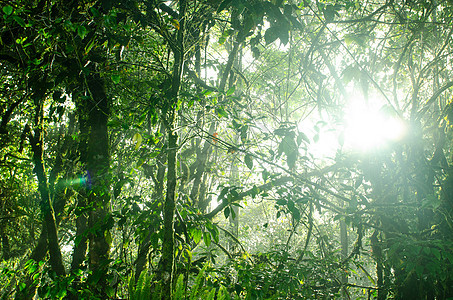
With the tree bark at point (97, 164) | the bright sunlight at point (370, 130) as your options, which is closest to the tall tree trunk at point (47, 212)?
the tree bark at point (97, 164)

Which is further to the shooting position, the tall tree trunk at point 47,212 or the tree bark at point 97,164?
the tall tree trunk at point 47,212

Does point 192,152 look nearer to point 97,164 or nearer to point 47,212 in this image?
point 97,164

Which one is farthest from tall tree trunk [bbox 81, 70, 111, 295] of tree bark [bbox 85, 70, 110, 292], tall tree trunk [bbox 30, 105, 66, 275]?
tall tree trunk [bbox 30, 105, 66, 275]

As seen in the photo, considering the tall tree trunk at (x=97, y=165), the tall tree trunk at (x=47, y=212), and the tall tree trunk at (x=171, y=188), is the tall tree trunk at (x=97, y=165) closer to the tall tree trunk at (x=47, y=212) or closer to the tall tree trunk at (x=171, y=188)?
the tall tree trunk at (x=47, y=212)

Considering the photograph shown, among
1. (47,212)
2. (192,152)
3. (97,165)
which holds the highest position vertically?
(192,152)

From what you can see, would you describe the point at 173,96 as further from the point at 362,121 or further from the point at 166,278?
the point at 362,121

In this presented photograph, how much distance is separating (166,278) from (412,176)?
2745mm

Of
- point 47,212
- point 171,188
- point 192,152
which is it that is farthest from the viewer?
point 192,152

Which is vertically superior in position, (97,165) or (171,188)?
(97,165)

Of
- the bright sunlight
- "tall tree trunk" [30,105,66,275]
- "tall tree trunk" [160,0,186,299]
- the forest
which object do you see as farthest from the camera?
"tall tree trunk" [30,105,66,275]

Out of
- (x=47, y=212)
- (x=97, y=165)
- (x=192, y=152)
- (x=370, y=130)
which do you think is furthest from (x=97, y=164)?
(x=370, y=130)

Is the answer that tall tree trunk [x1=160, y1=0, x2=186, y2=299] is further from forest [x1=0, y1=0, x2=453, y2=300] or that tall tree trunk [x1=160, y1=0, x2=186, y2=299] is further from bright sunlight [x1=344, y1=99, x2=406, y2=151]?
bright sunlight [x1=344, y1=99, x2=406, y2=151]

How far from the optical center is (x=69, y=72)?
2264 mm

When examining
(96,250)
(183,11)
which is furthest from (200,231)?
(183,11)
